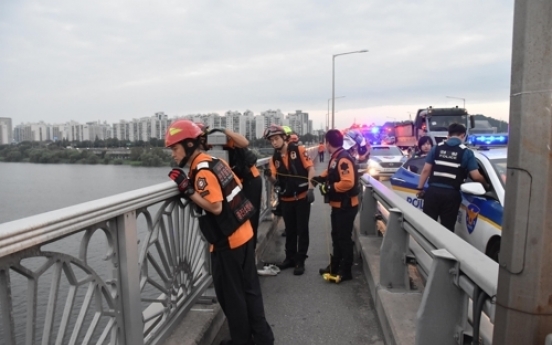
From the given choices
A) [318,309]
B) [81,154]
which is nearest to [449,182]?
[318,309]

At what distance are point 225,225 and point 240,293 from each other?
584mm

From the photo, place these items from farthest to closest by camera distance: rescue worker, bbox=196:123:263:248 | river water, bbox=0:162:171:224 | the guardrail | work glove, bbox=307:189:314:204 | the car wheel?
work glove, bbox=307:189:314:204, the car wheel, rescue worker, bbox=196:123:263:248, river water, bbox=0:162:171:224, the guardrail

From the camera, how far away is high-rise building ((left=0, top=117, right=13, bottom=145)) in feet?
16.7

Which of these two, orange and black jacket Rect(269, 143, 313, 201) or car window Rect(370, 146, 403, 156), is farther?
car window Rect(370, 146, 403, 156)

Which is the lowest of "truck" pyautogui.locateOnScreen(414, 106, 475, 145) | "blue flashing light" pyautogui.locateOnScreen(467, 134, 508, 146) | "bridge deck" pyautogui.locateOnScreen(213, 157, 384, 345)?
"bridge deck" pyautogui.locateOnScreen(213, 157, 384, 345)

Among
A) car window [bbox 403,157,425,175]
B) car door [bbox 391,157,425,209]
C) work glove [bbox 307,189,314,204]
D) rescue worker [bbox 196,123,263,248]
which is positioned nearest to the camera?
rescue worker [bbox 196,123,263,248]

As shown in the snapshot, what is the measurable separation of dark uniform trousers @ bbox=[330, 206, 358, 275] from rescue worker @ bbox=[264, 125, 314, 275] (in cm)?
49

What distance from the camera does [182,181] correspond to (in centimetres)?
293

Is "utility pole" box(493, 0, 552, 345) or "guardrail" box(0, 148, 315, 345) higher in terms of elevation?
"utility pole" box(493, 0, 552, 345)

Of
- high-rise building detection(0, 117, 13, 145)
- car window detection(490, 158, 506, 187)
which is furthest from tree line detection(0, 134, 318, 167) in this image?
car window detection(490, 158, 506, 187)

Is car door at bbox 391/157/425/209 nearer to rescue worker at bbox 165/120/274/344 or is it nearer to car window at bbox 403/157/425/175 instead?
car window at bbox 403/157/425/175

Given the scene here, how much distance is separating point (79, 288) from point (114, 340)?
52 centimetres

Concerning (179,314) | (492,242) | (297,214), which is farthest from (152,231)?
(492,242)

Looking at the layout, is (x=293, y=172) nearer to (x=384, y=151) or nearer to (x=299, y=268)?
(x=299, y=268)
